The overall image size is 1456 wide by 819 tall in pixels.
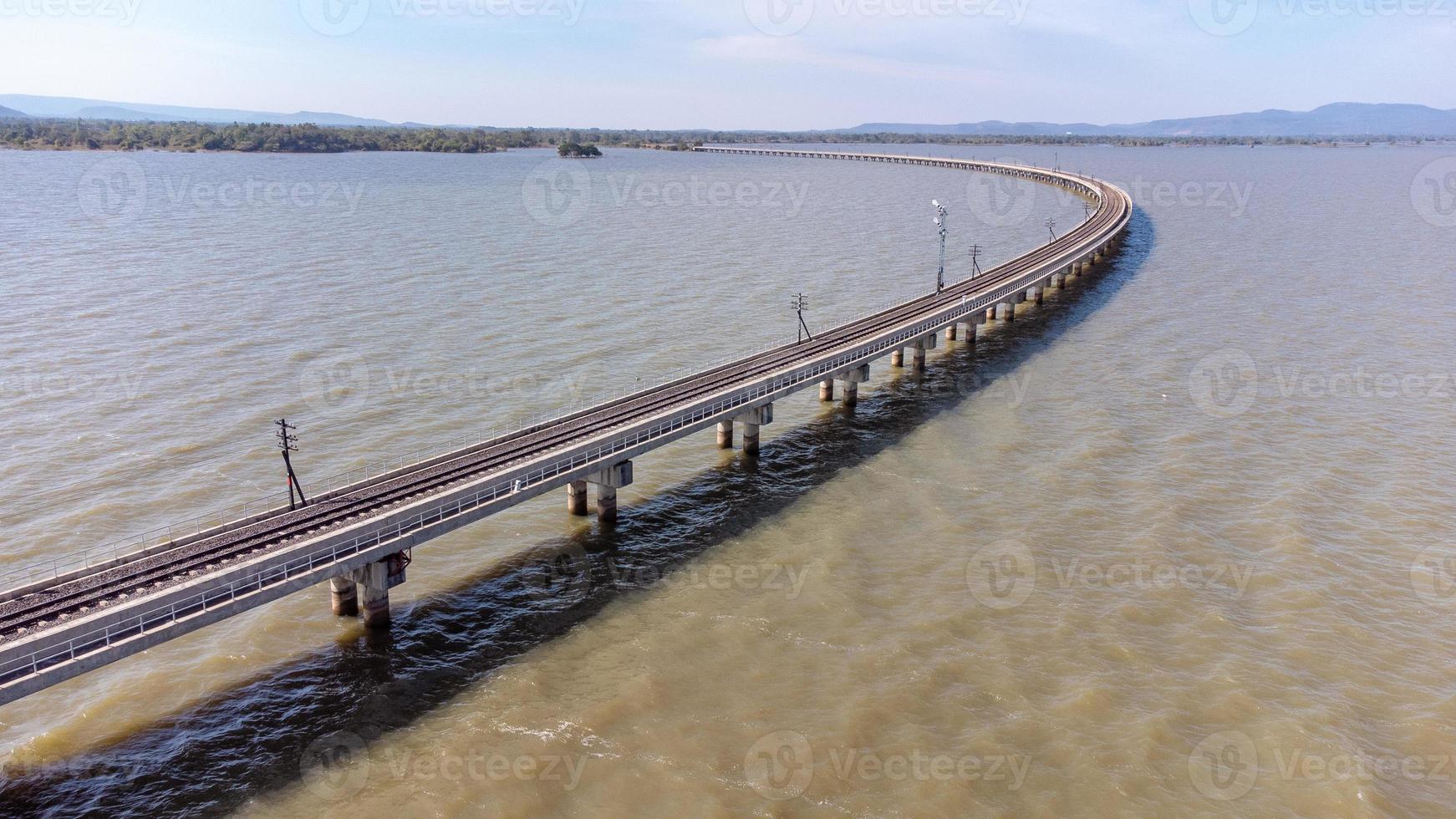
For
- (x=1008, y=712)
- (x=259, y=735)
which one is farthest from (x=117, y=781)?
(x=1008, y=712)

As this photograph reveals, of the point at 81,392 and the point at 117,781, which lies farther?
the point at 81,392

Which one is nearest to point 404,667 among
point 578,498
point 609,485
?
point 609,485

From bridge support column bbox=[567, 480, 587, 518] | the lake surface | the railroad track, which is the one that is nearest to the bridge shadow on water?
Answer: the lake surface

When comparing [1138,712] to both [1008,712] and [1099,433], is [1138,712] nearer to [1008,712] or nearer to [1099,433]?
[1008,712]

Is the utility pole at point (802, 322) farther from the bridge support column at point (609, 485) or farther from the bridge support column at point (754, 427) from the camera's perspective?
the bridge support column at point (609, 485)

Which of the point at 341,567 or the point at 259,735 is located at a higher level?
the point at 341,567

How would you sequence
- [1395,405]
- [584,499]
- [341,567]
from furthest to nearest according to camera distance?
[1395,405]
[584,499]
[341,567]
